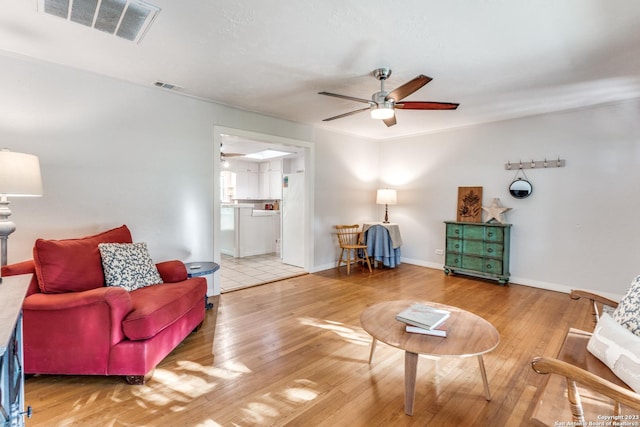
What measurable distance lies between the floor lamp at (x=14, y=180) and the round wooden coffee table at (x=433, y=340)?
2493 mm

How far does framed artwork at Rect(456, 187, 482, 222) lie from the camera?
4867mm

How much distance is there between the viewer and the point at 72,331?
1940mm

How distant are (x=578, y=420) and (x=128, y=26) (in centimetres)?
332

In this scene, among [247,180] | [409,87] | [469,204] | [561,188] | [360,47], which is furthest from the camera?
[247,180]

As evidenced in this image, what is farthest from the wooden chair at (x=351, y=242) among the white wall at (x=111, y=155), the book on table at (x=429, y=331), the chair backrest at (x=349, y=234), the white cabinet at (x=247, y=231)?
the book on table at (x=429, y=331)

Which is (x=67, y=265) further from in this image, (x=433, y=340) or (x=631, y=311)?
(x=631, y=311)

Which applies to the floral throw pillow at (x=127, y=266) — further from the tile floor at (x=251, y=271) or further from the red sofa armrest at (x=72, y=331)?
the tile floor at (x=251, y=271)

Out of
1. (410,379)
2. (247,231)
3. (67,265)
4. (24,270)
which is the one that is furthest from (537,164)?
(24,270)

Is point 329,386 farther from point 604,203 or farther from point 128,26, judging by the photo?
point 604,203

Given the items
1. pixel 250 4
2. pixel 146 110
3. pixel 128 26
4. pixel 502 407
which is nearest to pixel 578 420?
pixel 502 407

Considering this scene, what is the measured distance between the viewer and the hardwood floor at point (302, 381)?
172 centimetres

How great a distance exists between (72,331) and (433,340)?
2.29m

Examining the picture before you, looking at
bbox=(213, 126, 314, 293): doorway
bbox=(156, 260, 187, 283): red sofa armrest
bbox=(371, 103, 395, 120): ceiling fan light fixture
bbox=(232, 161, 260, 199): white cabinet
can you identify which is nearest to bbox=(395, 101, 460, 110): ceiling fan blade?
bbox=(371, 103, 395, 120): ceiling fan light fixture

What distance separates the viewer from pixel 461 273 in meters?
4.94
